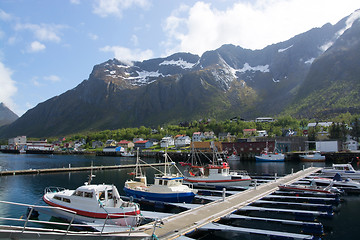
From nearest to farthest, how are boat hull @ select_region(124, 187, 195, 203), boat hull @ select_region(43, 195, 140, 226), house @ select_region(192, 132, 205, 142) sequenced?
boat hull @ select_region(43, 195, 140, 226), boat hull @ select_region(124, 187, 195, 203), house @ select_region(192, 132, 205, 142)

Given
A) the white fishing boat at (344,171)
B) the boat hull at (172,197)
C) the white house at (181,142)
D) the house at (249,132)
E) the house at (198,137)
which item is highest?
the house at (249,132)

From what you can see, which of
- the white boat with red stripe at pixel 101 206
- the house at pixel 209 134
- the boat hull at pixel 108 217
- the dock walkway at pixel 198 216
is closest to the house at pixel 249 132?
the house at pixel 209 134

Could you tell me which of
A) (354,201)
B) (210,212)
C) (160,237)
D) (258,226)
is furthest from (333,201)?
(160,237)

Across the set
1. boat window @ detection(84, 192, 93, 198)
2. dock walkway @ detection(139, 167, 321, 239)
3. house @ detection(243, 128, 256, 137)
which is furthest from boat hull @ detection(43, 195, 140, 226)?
house @ detection(243, 128, 256, 137)

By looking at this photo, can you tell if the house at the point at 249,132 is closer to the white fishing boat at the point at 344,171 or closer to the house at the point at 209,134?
the house at the point at 209,134

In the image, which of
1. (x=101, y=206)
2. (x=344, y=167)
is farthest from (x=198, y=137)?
(x=101, y=206)

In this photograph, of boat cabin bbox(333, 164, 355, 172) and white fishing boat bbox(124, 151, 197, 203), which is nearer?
white fishing boat bbox(124, 151, 197, 203)

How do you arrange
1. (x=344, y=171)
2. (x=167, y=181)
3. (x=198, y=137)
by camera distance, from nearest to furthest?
(x=167, y=181), (x=344, y=171), (x=198, y=137)

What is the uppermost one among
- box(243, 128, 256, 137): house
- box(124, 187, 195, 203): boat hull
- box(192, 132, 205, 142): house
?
box(243, 128, 256, 137): house

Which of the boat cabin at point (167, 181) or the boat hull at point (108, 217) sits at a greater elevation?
the boat cabin at point (167, 181)

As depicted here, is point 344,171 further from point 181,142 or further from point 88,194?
point 181,142

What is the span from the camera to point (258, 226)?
24.0m

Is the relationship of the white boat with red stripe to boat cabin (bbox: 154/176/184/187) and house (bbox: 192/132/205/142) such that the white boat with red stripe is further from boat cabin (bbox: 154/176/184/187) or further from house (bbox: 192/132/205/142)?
house (bbox: 192/132/205/142)

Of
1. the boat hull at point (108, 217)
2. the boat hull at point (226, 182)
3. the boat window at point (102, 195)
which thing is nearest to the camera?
the boat hull at point (108, 217)
